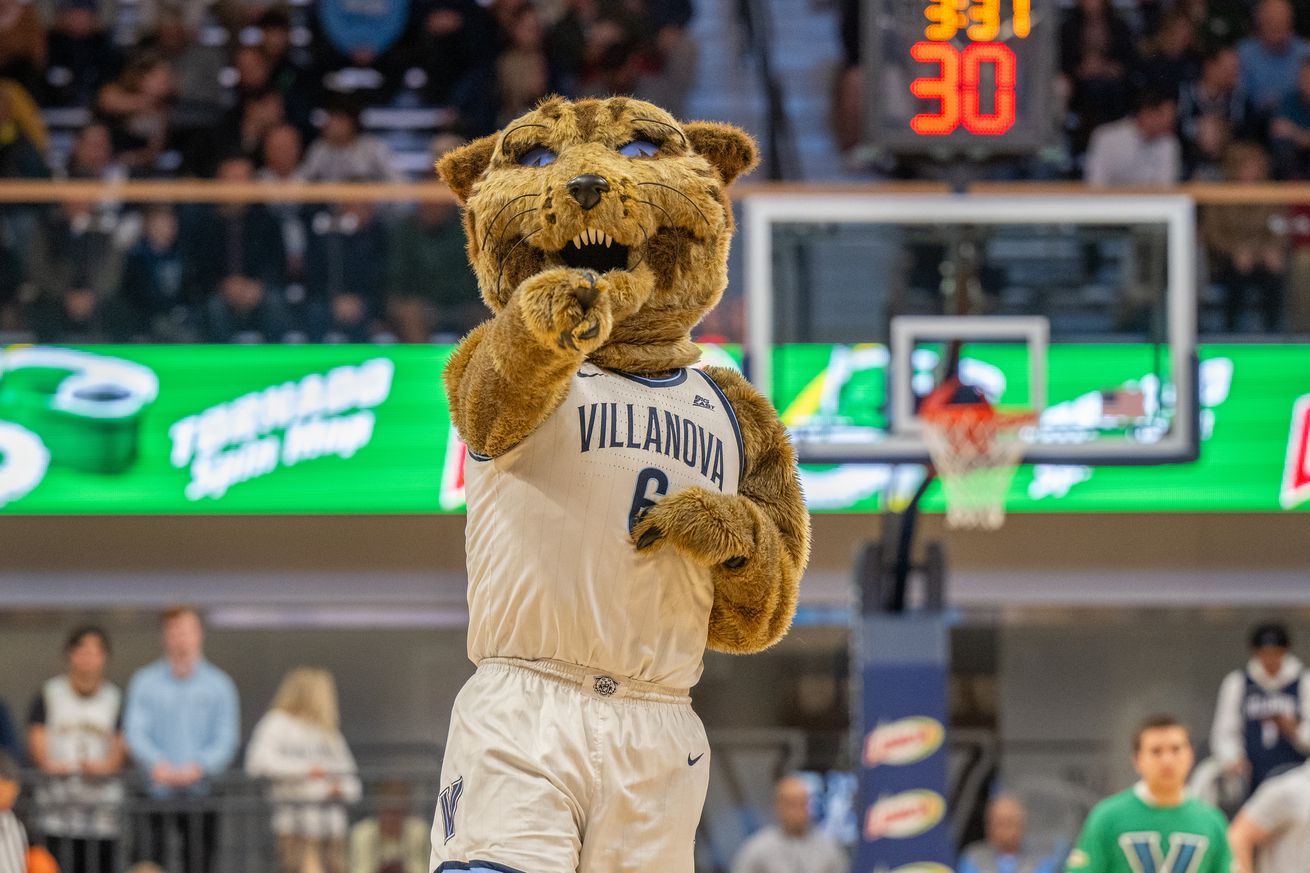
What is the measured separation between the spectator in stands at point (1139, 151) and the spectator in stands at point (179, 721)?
4.56m

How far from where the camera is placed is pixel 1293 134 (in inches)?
390

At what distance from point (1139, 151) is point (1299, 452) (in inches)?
71.0

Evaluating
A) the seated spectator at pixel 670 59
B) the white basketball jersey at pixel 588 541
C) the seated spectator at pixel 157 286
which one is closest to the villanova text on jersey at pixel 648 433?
the white basketball jersey at pixel 588 541

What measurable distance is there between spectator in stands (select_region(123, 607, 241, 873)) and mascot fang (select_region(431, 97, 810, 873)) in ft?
14.9

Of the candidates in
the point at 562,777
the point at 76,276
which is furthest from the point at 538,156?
the point at 76,276

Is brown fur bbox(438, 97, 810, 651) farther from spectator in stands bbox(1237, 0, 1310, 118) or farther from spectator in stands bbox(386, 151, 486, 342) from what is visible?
spectator in stands bbox(1237, 0, 1310, 118)

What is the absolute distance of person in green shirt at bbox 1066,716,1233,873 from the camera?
6094 millimetres

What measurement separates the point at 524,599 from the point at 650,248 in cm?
63

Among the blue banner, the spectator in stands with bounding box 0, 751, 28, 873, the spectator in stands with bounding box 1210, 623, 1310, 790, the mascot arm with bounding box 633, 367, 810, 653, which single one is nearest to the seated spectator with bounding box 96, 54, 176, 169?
the spectator in stands with bounding box 0, 751, 28, 873

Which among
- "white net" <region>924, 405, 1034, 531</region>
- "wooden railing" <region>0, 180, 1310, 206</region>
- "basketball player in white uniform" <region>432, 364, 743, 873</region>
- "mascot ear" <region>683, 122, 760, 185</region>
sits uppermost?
"wooden railing" <region>0, 180, 1310, 206</region>

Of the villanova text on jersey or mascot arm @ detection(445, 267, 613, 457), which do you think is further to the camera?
the villanova text on jersey

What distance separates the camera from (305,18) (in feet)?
35.0

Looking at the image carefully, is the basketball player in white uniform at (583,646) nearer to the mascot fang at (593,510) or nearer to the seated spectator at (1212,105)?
the mascot fang at (593,510)

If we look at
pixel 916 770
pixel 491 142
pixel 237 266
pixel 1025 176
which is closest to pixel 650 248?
pixel 491 142
